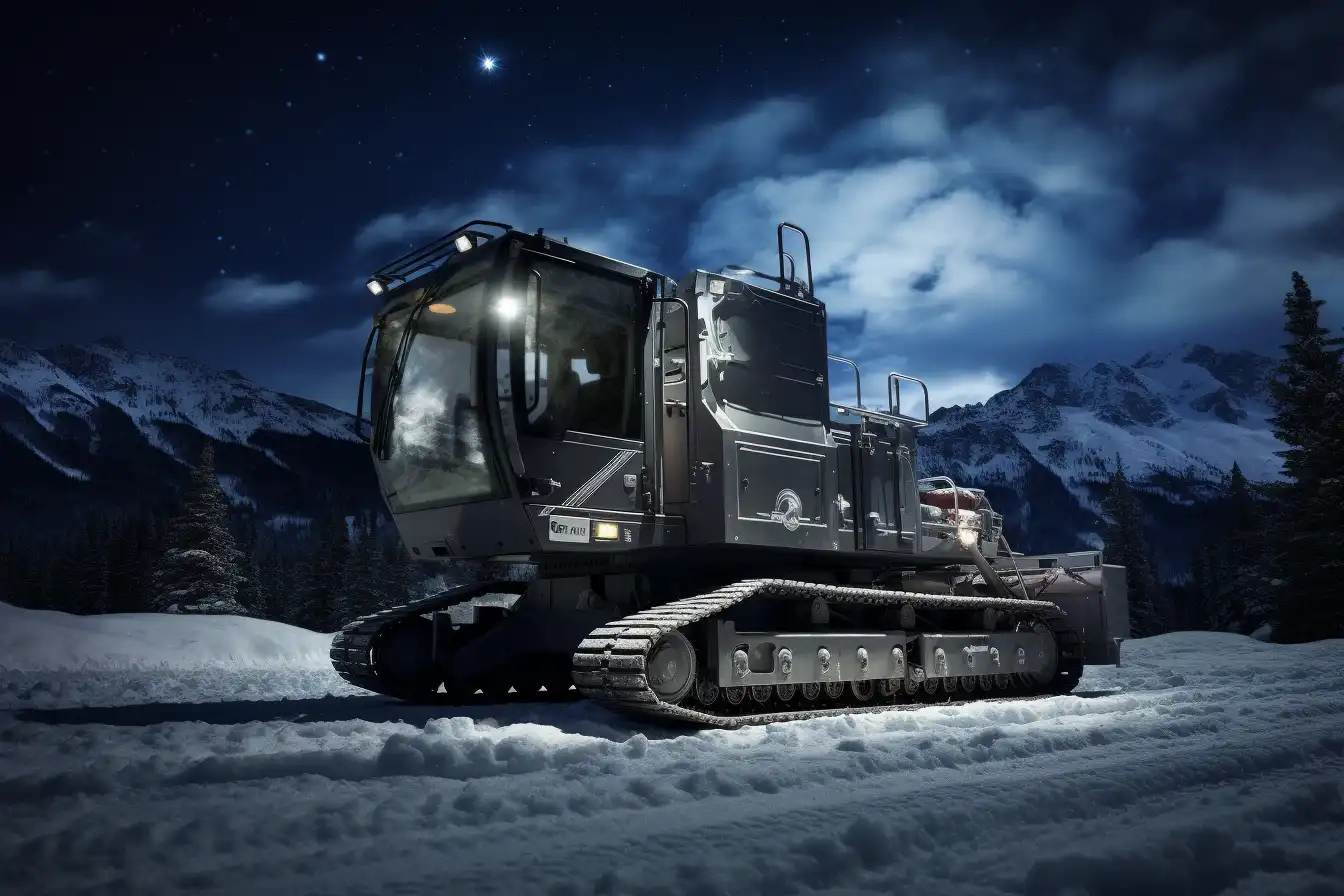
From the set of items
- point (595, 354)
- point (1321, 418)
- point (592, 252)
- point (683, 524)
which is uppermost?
point (1321, 418)

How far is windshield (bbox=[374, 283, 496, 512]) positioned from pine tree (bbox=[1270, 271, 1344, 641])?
28.7 m

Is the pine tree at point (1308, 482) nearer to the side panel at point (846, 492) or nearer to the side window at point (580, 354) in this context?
the side panel at point (846, 492)

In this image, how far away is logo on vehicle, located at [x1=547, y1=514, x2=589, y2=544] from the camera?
24.8ft

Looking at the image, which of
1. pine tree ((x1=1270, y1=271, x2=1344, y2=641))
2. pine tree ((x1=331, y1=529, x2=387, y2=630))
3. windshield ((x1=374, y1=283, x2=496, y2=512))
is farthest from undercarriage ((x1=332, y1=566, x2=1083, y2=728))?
pine tree ((x1=331, y1=529, x2=387, y2=630))

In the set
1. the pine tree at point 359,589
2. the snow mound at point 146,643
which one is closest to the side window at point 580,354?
the snow mound at point 146,643

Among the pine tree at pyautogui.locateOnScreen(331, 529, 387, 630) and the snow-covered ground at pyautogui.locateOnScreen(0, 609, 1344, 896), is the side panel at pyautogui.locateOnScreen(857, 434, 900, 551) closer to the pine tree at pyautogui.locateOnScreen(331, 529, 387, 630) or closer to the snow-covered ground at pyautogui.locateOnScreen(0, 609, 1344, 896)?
the snow-covered ground at pyautogui.locateOnScreen(0, 609, 1344, 896)

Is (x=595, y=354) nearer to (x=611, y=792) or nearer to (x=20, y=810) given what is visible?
(x=611, y=792)

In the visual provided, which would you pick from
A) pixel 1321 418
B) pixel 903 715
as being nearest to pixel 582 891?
pixel 903 715

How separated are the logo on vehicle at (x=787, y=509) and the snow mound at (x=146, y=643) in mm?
12426

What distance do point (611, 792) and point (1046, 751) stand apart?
3.03m

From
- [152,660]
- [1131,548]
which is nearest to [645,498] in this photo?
[152,660]

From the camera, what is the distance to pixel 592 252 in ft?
27.0

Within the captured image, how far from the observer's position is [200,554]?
125 ft

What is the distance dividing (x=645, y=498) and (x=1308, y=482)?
28736mm
